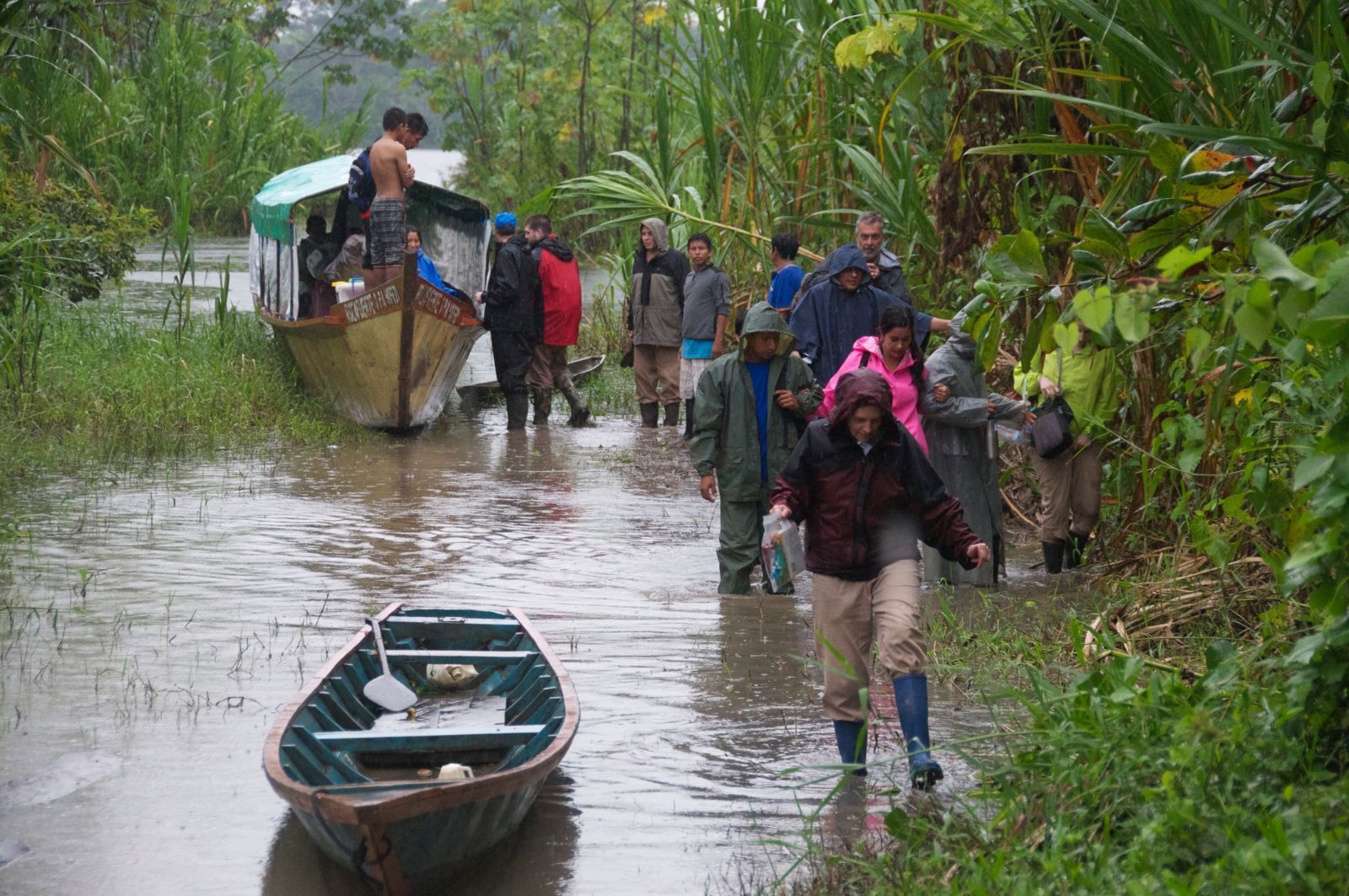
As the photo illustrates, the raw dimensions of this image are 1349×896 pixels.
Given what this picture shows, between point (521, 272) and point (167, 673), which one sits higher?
point (521, 272)

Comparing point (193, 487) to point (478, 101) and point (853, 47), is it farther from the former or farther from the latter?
point (478, 101)

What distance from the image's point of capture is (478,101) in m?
39.6

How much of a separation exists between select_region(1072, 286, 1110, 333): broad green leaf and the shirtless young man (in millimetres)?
8902

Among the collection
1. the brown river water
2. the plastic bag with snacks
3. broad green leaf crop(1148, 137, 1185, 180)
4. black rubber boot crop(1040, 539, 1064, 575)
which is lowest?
the brown river water

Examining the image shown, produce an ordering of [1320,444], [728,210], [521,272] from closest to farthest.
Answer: [1320,444], [728,210], [521,272]

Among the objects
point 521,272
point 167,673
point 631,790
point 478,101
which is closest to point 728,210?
point 521,272

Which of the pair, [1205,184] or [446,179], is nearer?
[1205,184]

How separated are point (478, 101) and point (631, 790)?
3575 centimetres

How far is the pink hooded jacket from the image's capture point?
7344 mm

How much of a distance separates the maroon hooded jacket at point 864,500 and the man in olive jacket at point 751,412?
90.3 inches

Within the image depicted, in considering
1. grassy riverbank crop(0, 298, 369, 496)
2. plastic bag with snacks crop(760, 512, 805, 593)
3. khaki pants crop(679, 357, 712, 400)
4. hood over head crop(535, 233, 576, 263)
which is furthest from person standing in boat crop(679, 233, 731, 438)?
plastic bag with snacks crop(760, 512, 805, 593)

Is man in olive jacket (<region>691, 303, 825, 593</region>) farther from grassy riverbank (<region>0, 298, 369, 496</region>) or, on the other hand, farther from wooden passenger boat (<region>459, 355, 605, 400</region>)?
wooden passenger boat (<region>459, 355, 605, 400</region>)

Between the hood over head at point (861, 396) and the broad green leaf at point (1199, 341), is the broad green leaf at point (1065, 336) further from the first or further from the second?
the hood over head at point (861, 396)

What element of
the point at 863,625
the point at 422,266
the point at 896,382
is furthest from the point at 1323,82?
the point at 422,266
